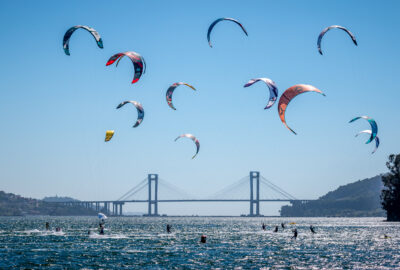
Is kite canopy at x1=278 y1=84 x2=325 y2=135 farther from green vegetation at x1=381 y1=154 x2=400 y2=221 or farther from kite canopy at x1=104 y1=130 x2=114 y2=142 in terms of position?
green vegetation at x1=381 y1=154 x2=400 y2=221

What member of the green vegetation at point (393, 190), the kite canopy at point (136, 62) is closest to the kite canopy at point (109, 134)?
the kite canopy at point (136, 62)

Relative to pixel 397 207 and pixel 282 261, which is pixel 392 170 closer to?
pixel 397 207

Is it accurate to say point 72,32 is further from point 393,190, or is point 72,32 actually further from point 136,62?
point 393,190

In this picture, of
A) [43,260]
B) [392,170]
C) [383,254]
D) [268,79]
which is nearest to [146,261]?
[43,260]

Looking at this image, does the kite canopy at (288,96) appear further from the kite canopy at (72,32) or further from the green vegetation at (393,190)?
the green vegetation at (393,190)

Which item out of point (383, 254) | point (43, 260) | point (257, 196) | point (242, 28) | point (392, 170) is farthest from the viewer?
point (257, 196)

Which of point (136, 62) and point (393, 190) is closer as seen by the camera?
point (136, 62)

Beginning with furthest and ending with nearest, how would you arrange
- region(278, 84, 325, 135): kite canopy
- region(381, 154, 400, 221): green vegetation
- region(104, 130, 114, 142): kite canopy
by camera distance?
1. region(381, 154, 400, 221): green vegetation
2. region(104, 130, 114, 142): kite canopy
3. region(278, 84, 325, 135): kite canopy

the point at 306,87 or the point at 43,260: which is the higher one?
the point at 306,87

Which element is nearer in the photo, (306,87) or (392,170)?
(306,87)

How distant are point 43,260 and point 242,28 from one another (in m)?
16.8

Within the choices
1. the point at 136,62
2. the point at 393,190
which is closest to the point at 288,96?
the point at 136,62

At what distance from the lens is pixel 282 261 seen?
35062mm

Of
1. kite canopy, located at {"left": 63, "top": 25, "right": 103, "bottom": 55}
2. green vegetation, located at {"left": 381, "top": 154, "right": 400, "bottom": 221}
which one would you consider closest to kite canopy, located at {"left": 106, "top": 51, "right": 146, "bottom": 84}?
kite canopy, located at {"left": 63, "top": 25, "right": 103, "bottom": 55}
